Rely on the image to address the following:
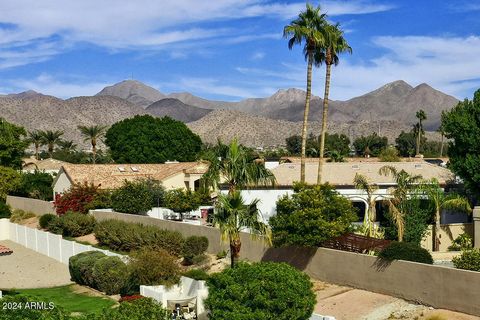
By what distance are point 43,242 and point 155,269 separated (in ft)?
73.3

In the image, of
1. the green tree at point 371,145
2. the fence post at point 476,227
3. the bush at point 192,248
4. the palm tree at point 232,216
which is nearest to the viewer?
the palm tree at point 232,216

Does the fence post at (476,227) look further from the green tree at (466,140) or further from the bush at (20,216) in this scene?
the bush at (20,216)

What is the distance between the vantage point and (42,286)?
4056cm

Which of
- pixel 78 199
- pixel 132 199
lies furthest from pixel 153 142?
pixel 132 199

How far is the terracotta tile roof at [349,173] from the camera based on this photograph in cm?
5041

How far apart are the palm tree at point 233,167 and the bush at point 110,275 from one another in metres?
9.28

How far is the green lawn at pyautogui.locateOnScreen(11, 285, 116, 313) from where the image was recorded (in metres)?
32.4

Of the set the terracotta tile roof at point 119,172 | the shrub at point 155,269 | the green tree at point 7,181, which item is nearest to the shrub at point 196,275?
the shrub at point 155,269

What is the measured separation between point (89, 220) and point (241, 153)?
2852cm

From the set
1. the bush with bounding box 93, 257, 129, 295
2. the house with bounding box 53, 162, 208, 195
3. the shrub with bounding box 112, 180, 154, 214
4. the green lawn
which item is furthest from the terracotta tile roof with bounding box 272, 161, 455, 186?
the green lawn

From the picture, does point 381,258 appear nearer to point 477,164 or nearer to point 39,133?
point 477,164

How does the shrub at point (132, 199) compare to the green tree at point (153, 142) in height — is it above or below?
below

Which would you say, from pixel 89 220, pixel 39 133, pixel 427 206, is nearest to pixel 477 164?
pixel 427 206

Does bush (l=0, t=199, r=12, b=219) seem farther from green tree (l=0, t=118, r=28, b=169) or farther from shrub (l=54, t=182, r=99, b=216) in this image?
shrub (l=54, t=182, r=99, b=216)
